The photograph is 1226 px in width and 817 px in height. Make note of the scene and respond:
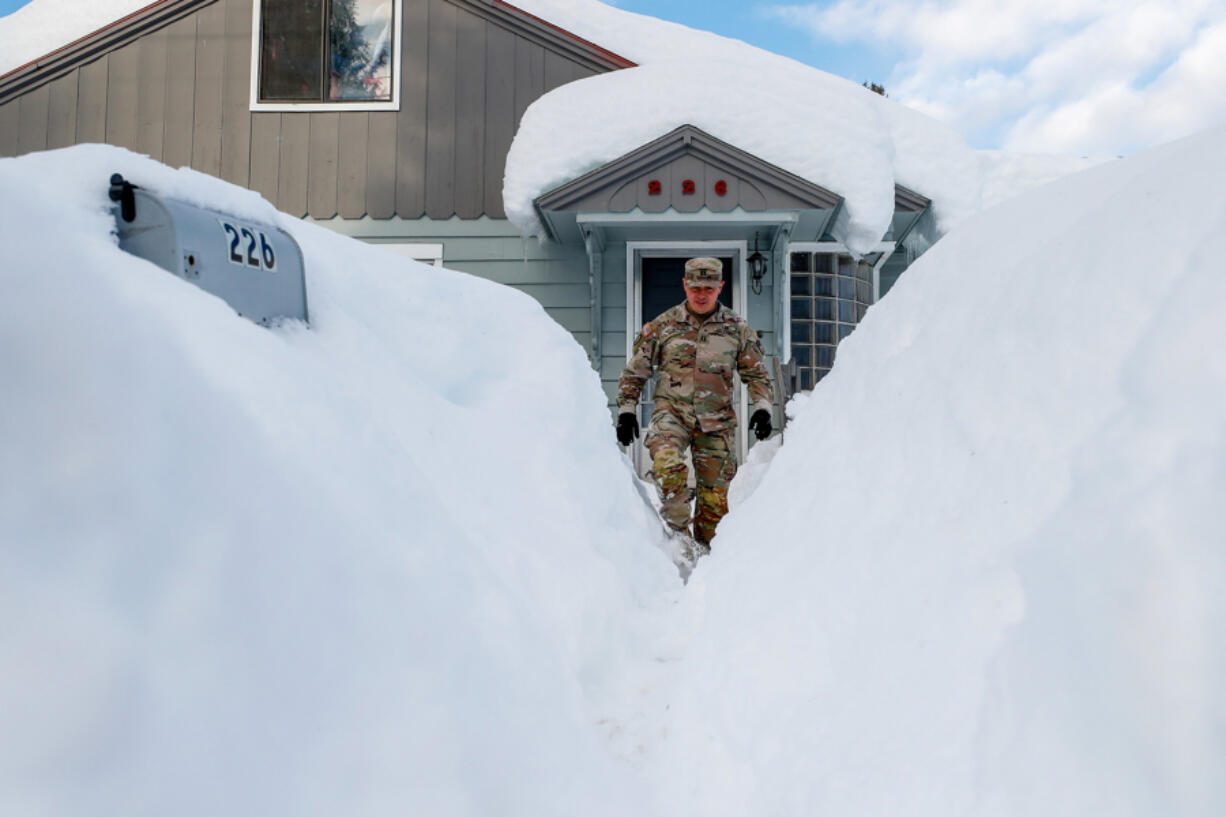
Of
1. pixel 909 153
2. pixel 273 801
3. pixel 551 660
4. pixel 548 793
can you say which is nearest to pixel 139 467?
pixel 273 801

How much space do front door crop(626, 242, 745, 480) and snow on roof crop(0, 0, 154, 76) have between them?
563 cm

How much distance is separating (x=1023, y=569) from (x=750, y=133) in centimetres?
633

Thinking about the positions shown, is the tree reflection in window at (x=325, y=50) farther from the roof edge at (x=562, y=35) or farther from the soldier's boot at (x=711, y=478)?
the soldier's boot at (x=711, y=478)

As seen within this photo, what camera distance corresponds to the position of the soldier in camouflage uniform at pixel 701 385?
4.73 m

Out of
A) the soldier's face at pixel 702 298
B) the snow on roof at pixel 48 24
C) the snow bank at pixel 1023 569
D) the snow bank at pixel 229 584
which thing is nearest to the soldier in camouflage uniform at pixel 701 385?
the soldier's face at pixel 702 298

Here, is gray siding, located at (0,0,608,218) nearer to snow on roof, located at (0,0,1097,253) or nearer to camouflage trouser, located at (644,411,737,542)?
snow on roof, located at (0,0,1097,253)

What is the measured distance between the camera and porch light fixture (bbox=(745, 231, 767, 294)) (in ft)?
25.0

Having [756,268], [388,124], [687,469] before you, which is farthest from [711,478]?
[388,124]

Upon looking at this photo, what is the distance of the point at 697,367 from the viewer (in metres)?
4.80

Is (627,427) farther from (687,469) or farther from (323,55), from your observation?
(323,55)

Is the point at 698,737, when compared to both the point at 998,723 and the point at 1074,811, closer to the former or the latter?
the point at 998,723

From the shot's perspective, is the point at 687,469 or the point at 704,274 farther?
the point at 704,274

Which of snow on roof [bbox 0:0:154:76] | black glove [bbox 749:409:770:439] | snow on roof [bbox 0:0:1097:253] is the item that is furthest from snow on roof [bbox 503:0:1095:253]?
snow on roof [bbox 0:0:154:76]

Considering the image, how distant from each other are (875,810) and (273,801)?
1.05 metres
